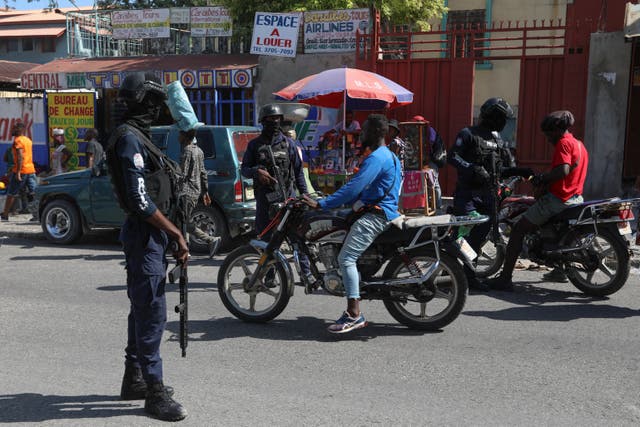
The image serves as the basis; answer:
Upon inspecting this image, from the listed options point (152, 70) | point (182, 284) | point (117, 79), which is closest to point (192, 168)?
point (182, 284)

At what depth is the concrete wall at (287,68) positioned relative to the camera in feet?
48.4

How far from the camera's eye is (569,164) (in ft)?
21.7

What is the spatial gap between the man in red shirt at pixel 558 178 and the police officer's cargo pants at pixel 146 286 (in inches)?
164

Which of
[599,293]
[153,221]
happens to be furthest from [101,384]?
[599,293]

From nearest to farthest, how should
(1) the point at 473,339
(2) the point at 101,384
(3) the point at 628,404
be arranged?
1. (3) the point at 628,404
2. (2) the point at 101,384
3. (1) the point at 473,339

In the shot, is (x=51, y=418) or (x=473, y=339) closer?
(x=51, y=418)

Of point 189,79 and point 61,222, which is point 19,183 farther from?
point 189,79

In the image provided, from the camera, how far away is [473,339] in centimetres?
547

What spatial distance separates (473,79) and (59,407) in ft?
35.4

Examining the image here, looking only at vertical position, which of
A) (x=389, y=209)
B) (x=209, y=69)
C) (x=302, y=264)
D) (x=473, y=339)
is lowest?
(x=473, y=339)

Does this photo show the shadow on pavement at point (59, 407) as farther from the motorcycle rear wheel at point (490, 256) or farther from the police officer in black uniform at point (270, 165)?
the motorcycle rear wheel at point (490, 256)

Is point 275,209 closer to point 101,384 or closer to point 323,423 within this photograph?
point 101,384

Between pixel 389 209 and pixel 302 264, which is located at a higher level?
pixel 389 209

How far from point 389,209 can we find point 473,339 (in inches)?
48.3
